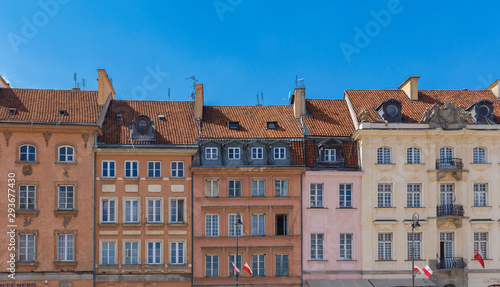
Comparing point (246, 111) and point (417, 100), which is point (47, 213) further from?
point (417, 100)

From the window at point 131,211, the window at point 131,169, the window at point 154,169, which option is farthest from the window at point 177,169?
the window at point 131,211

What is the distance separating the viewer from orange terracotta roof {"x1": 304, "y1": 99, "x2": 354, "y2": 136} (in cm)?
3812

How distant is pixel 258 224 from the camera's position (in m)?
36.5

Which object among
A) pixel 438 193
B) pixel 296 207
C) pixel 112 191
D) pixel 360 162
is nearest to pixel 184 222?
pixel 112 191

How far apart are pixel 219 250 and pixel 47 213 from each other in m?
11.2

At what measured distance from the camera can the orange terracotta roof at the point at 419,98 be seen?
39219 mm

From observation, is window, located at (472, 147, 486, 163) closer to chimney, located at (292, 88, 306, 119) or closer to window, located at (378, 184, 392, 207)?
window, located at (378, 184, 392, 207)

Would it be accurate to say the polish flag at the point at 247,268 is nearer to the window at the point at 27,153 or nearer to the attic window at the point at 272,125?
the attic window at the point at 272,125

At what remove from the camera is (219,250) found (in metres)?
35.8

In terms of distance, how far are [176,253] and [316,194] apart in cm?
1009

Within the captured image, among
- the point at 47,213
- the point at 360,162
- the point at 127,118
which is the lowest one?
the point at 47,213

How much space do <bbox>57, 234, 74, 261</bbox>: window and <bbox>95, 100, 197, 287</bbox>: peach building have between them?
1664 mm

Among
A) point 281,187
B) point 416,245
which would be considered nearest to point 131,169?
point 281,187

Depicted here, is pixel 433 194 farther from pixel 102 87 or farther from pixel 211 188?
pixel 102 87
